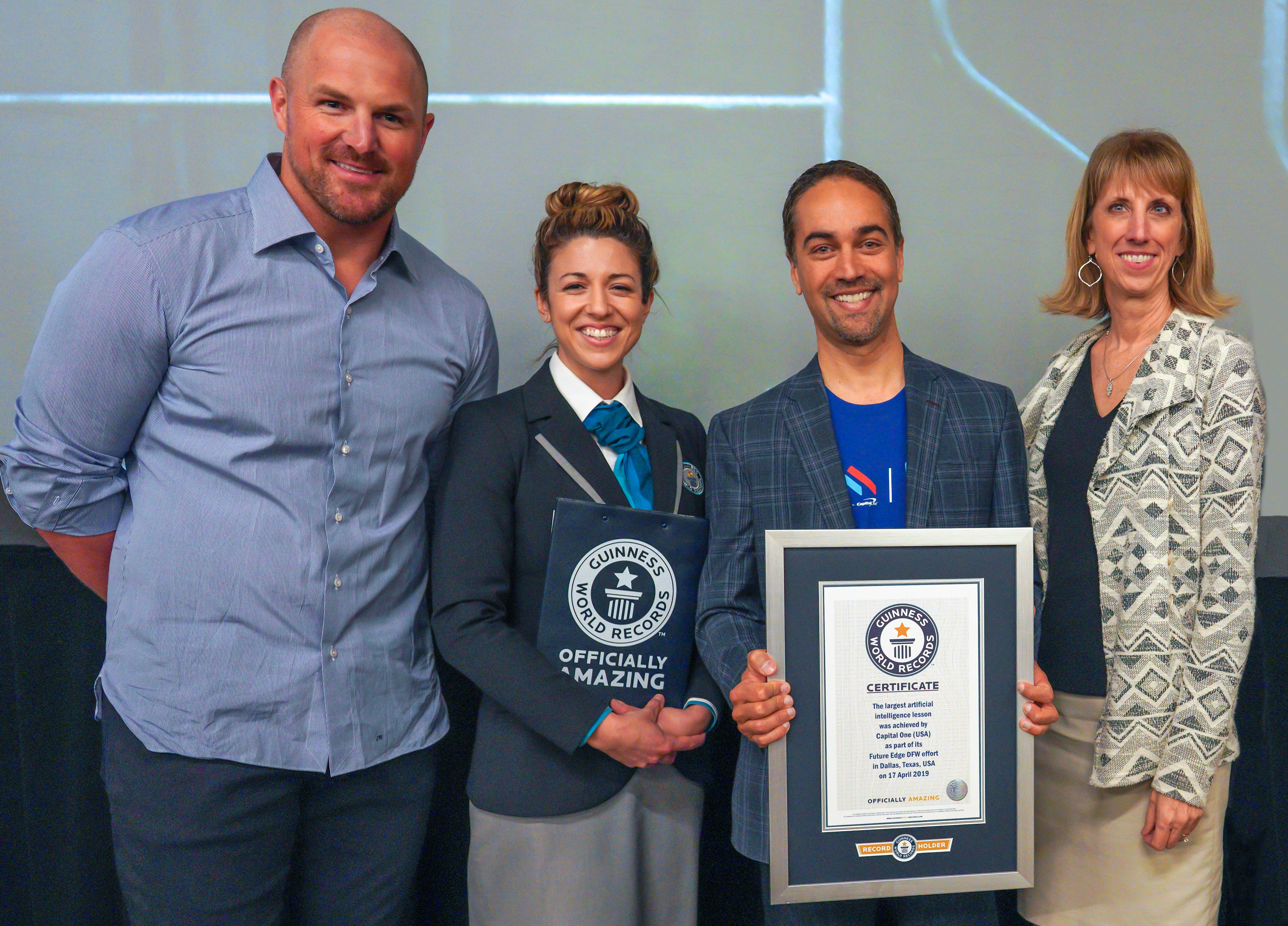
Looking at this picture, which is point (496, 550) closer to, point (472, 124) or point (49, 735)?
point (49, 735)

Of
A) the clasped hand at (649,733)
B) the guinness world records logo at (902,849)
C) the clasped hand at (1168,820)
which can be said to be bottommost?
the clasped hand at (1168,820)

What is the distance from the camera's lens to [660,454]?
185 cm

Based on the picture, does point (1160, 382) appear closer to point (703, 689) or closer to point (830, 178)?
point (830, 178)

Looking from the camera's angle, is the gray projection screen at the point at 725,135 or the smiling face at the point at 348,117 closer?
the smiling face at the point at 348,117

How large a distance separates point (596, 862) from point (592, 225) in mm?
1178

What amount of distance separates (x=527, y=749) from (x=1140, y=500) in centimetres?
122

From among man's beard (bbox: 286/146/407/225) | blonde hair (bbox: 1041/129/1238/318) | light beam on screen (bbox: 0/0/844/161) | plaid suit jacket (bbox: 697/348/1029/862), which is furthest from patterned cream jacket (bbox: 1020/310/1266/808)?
man's beard (bbox: 286/146/407/225)

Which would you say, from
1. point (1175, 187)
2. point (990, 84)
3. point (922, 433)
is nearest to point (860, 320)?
point (922, 433)

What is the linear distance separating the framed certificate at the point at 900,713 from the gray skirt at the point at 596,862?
0.94 ft

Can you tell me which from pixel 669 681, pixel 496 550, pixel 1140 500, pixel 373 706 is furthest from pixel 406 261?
pixel 1140 500

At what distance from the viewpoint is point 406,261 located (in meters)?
1.82

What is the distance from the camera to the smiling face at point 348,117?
1628mm

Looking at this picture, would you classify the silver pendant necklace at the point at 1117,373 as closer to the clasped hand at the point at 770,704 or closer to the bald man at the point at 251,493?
the clasped hand at the point at 770,704

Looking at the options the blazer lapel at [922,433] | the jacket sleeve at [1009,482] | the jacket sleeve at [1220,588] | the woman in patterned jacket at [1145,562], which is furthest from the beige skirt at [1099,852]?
the blazer lapel at [922,433]
